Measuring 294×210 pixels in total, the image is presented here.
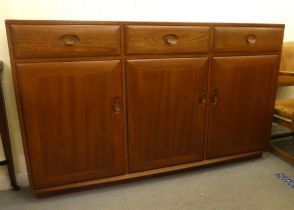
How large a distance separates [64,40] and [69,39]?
2cm

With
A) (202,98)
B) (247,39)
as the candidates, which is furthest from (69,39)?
(247,39)

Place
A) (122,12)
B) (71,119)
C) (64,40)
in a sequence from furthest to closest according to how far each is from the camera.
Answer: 1. (122,12)
2. (71,119)
3. (64,40)

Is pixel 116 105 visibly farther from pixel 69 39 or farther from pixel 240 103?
pixel 240 103

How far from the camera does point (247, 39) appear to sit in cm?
137

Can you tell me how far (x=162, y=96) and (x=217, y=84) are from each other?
34cm

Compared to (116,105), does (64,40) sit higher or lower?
higher

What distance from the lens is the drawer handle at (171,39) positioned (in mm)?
1227

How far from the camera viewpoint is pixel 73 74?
1.12 metres

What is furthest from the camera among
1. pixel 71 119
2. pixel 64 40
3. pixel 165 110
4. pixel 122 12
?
pixel 122 12

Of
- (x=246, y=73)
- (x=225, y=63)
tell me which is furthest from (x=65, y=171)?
(x=246, y=73)

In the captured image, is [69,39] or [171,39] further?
→ [171,39]

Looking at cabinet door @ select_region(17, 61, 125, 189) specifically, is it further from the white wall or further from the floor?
the white wall

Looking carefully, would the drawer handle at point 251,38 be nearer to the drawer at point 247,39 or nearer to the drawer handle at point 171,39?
the drawer at point 247,39

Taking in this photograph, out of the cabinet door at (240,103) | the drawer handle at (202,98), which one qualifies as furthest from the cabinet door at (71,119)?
the cabinet door at (240,103)
